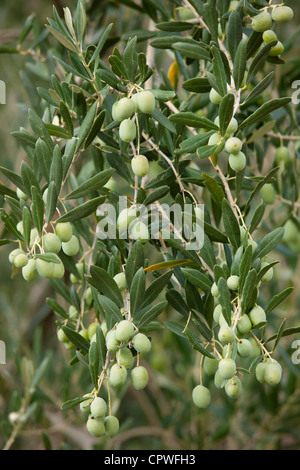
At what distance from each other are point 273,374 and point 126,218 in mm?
206

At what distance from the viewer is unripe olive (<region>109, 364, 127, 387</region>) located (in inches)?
20.1

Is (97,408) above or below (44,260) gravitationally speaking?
below

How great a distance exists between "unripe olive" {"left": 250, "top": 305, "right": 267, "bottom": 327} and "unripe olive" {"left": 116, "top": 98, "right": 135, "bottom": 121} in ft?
0.74

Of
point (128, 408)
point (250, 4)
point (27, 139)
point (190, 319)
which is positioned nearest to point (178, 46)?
point (250, 4)

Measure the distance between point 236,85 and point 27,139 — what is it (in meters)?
0.24

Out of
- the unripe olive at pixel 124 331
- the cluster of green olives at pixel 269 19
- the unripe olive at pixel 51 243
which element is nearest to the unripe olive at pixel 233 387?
the unripe olive at pixel 124 331

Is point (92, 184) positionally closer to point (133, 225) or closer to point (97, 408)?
point (133, 225)

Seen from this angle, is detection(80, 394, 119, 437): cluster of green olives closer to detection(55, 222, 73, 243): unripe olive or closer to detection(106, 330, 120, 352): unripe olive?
detection(106, 330, 120, 352): unripe olive

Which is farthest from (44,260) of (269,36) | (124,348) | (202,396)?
(269,36)

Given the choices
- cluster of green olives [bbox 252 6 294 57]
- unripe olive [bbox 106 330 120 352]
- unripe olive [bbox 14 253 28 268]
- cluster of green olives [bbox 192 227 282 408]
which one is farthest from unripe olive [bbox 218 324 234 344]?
cluster of green olives [bbox 252 6 294 57]

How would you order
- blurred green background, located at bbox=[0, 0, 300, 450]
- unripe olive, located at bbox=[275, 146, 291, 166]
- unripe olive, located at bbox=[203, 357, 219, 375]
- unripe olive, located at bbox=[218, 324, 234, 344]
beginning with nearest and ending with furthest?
unripe olive, located at bbox=[218, 324, 234, 344], unripe olive, located at bbox=[203, 357, 219, 375], unripe olive, located at bbox=[275, 146, 291, 166], blurred green background, located at bbox=[0, 0, 300, 450]

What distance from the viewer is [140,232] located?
53cm

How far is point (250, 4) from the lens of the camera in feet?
1.90
